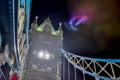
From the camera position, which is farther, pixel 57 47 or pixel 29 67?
pixel 57 47

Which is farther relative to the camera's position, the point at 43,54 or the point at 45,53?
the point at 45,53

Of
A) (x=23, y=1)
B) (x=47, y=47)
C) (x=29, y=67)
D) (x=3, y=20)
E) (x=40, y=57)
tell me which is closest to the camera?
(x=3, y=20)

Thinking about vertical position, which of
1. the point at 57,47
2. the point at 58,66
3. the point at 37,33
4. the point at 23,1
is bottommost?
the point at 58,66

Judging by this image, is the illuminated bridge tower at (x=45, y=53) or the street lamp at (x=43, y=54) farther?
the street lamp at (x=43, y=54)

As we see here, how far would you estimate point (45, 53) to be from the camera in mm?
45500

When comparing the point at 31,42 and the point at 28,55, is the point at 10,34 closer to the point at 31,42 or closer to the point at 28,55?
the point at 28,55

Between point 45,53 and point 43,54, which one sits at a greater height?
point 45,53

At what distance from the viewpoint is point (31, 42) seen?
157 ft

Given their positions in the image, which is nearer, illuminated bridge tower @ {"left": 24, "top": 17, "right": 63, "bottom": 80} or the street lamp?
illuminated bridge tower @ {"left": 24, "top": 17, "right": 63, "bottom": 80}

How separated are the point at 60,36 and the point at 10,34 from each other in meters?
37.2

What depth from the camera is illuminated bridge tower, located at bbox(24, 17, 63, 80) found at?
1612 inches

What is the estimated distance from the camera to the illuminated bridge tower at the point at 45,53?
4094 cm

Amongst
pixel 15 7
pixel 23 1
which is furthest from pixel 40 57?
pixel 15 7

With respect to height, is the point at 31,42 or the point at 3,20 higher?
the point at 3,20
